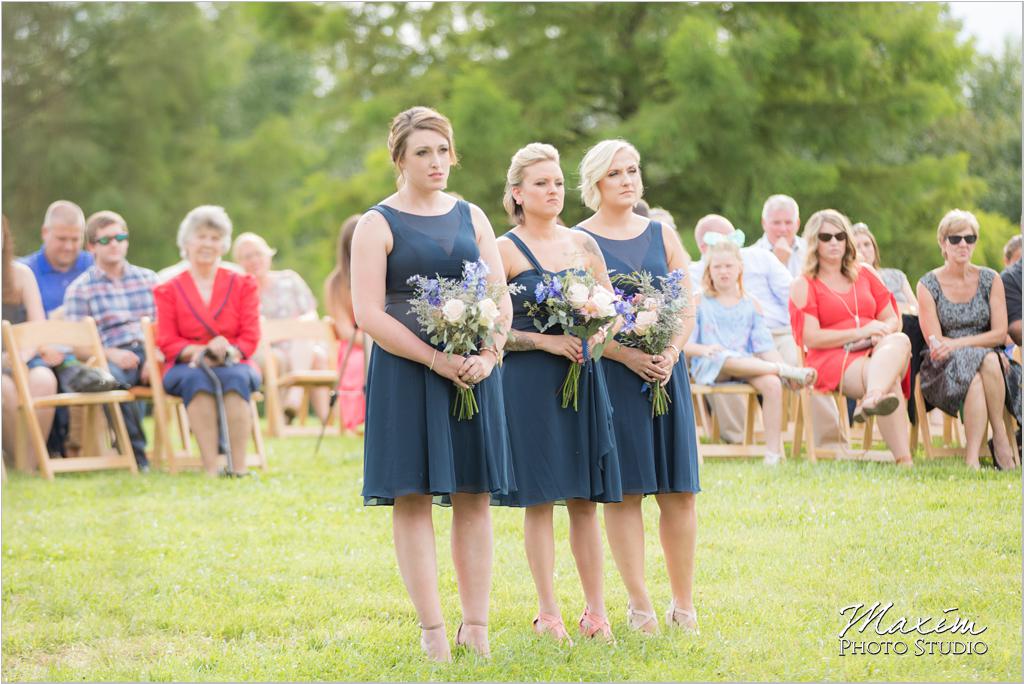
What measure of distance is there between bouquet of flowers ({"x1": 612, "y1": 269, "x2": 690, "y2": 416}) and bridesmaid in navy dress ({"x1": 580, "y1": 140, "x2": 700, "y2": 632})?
39 millimetres

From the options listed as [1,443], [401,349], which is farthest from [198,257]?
[401,349]

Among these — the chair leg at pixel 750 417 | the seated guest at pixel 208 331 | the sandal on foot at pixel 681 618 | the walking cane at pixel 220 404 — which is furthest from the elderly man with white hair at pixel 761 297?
the sandal on foot at pixel 681 618

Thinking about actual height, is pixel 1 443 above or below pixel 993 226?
below

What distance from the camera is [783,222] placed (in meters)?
10.6

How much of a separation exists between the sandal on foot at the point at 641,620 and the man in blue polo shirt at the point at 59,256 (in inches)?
279

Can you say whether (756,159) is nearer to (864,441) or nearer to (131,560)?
(864,441)

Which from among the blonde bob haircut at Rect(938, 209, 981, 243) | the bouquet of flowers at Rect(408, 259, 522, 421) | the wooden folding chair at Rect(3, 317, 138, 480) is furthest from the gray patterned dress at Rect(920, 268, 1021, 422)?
the wooden folding chair at Rect(3, 317, 138, 480)

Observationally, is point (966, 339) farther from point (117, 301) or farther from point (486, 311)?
point (117, 301)

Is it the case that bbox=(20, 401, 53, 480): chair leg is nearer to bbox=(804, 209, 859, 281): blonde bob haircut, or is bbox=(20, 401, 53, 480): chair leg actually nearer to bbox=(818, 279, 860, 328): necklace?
bbox=(804, 209, 859, 281): blonde bob haircut

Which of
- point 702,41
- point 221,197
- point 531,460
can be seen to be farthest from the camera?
point 221,197

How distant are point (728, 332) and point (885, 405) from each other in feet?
5.69

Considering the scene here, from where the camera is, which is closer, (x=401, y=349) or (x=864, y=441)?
(x=401, y=349)

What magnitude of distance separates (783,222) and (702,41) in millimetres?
5172

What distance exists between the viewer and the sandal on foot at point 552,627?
5.05m
